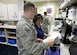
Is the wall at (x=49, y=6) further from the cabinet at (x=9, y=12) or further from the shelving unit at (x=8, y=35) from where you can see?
the shelving unit at (x=8, y=35)

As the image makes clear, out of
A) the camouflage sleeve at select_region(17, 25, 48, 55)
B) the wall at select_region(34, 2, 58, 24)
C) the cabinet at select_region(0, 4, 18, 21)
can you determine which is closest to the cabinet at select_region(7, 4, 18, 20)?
the cabinet at select_region(0, 4, 18, 21)

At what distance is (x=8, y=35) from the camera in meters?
5.40

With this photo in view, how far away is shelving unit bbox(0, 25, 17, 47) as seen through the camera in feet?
17.0

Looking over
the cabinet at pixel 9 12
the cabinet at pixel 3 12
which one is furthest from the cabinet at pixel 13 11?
the cabinet at pixel 3 12

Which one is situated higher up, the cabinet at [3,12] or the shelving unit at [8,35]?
the cabinet at [3,12]

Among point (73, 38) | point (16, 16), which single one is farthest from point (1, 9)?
point (73, 38)

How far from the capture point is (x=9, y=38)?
5.30m

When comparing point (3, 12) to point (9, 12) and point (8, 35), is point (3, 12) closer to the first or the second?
point (9, 12)

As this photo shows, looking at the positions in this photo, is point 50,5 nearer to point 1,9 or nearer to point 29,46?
point 1,9

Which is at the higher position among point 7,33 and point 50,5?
point 50,5

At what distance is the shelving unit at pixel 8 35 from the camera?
517cm

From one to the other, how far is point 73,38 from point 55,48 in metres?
0.64

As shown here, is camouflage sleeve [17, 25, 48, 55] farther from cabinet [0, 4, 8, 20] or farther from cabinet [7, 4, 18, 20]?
cabinet [0, 4, 8, 20]

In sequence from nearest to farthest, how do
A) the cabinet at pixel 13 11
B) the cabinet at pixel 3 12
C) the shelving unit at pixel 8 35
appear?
the shelving unit at pixel 8 35 → the cabinet at pixel 13 11 → the cabinet at pixel 3 12
